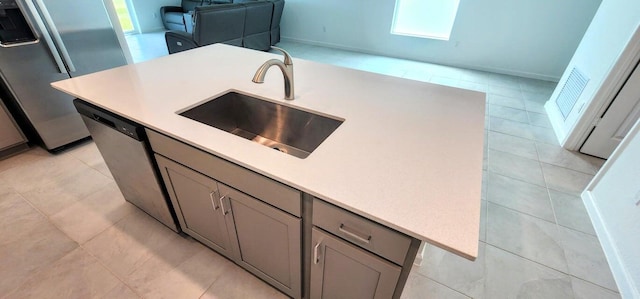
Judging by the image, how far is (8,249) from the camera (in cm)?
162

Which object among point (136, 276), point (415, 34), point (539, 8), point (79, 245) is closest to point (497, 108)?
point (539, 8)

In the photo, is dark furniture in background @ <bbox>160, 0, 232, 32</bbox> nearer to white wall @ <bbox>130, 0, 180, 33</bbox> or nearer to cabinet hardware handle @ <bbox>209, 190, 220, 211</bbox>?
white wall @ <bbox>130, 0, 180, 33</bbox>

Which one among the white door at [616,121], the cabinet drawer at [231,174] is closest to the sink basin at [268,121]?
the cabinet drawer at [231,174]

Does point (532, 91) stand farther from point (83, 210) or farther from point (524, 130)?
point (83, 210)

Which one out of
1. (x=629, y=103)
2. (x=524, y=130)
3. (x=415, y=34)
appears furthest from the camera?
(x=415, y=34)

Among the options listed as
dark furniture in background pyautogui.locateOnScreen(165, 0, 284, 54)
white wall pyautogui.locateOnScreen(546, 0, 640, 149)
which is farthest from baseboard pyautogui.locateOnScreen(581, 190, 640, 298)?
dark furniture in background pyautogui.locateOnScreen(165, 0, 284, 54)

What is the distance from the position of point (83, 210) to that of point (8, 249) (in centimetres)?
39

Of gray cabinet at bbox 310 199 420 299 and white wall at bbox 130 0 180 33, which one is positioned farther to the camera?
white wall at bbox 130 0 180 33

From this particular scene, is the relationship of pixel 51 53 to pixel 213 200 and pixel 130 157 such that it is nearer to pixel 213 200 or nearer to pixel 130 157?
pixel 130 157

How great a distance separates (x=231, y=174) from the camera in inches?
40.8

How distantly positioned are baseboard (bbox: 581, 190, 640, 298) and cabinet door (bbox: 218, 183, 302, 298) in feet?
5.83

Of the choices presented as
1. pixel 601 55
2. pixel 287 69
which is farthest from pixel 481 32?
pixel 287 69

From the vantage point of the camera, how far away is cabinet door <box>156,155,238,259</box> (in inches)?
47.8

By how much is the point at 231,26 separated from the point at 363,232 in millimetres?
4054
